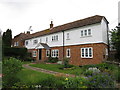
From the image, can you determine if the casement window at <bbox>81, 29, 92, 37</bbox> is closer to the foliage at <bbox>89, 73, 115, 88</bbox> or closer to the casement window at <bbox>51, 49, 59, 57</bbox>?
the casement window at <bbox>51, 49, 59, 57</bbox>

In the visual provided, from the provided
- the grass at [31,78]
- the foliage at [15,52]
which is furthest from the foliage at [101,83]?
the foliage at [15,52]

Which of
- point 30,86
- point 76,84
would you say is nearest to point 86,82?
point 76,84

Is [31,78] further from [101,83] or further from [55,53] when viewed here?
[55,53]

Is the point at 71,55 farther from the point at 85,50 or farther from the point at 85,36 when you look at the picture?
the point at 85,36

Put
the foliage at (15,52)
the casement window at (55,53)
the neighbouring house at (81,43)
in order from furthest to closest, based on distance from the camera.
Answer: the foliage at (15,52) < the casement window at (55,53) < the neighbouring house at (81,43)

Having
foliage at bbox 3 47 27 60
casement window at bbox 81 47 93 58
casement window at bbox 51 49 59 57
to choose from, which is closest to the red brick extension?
casement window at bbox 81 47 93 58

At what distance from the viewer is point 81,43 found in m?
18.7

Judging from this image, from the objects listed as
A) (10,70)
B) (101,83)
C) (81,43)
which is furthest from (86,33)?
(10,70)

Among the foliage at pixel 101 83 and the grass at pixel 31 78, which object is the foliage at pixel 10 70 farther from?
the foliage at pixel 101 83

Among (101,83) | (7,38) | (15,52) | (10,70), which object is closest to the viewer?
(101,83)

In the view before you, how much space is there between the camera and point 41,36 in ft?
91.9

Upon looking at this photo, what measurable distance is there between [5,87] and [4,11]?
41.9 feet

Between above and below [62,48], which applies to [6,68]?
below

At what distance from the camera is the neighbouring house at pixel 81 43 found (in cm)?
1672
